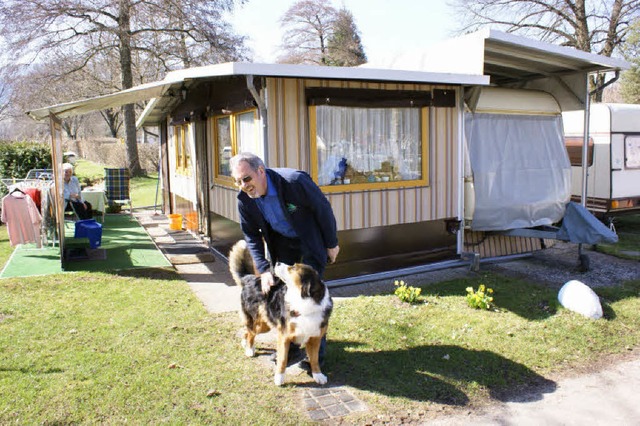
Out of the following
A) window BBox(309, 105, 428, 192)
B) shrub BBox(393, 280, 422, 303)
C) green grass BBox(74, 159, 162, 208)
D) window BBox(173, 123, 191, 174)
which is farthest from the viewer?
green grass BBox(74, 159, 162, 208)

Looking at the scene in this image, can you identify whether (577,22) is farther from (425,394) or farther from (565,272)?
(425,394)

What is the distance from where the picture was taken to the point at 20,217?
732cm

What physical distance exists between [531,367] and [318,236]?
1986 millimetres

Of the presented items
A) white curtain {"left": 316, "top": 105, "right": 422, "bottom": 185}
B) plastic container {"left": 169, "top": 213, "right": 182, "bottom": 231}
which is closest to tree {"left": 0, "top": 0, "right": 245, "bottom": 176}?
plastic container {"left": 169, "top": 213, "right": 182, "bottom": 231}

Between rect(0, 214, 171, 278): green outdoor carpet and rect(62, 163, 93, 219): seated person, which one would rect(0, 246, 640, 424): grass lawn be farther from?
rect(62, 163, 93, 219): seated person

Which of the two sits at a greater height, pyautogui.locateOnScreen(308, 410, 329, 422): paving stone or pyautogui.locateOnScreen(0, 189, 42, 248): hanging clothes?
pyautogui.locateOnScreen(0, 189, 42, 248): hanging clothes

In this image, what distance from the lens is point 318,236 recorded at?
3666 millimetres

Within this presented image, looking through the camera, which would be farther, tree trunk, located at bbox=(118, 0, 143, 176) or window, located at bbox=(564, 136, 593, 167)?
tree trunk, located at bbox=(118, 0, 143, 176)

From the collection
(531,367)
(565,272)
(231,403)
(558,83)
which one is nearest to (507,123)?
(558,83)

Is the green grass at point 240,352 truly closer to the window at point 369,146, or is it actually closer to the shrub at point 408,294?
the shrub at point 408,294

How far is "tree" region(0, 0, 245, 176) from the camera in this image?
1720 centimetres

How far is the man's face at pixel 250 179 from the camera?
3295 mm

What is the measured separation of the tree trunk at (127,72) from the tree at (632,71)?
17076mm

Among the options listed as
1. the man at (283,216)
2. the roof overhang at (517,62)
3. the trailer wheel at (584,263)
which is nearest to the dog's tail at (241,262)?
the man at (283,216)
